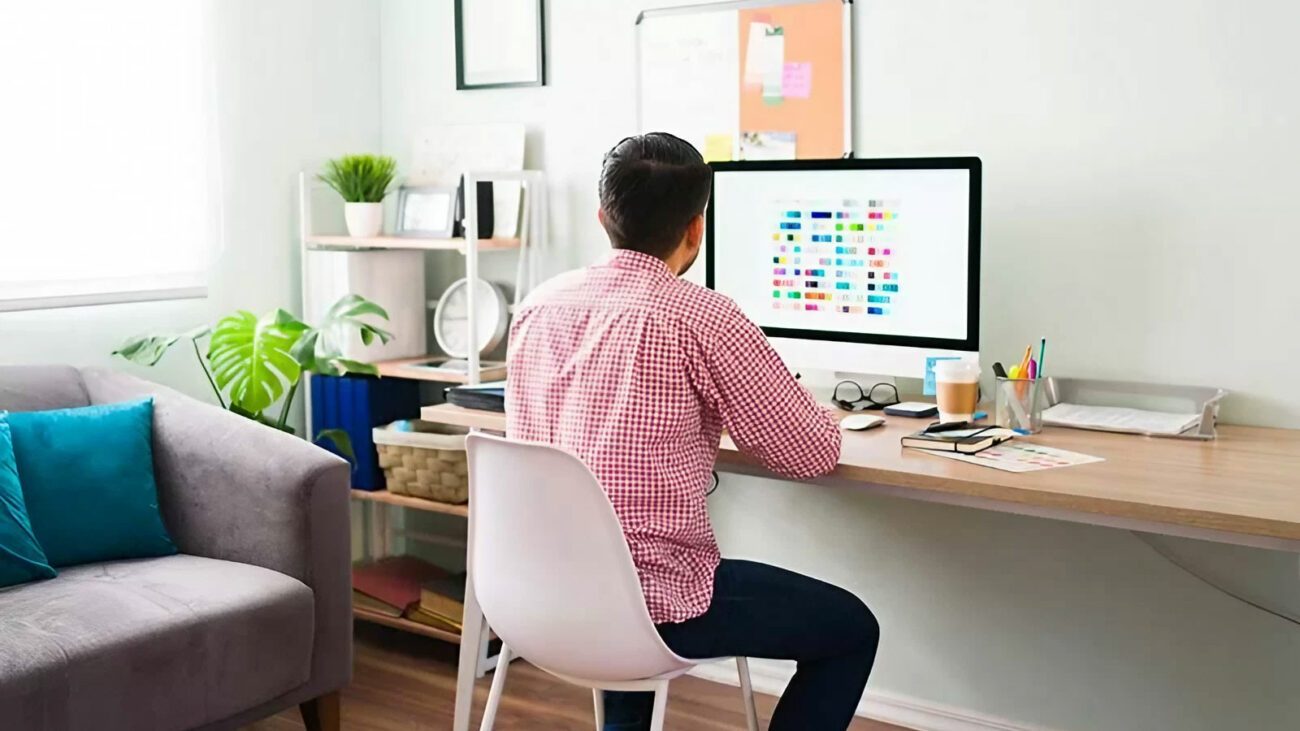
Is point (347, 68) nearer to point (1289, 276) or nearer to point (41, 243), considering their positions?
point (41, 243)

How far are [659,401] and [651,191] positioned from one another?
1.06 feet

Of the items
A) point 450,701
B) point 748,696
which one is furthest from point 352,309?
point 748,696

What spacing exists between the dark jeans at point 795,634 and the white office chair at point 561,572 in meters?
0.06

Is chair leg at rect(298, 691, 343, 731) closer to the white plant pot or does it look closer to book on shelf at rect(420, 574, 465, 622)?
book on shelf at rect(420, 574, 465, 622)

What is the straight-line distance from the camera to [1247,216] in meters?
2.50

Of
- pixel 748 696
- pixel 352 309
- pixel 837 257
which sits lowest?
pixel 748 696

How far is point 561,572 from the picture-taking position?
196 cm

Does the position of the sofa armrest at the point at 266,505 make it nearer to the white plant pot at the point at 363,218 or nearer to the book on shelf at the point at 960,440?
the white plant pot at the point at 363,218

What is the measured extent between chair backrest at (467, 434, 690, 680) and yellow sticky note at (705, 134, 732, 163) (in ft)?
4.27

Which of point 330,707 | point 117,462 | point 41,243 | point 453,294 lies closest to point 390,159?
point 453,294

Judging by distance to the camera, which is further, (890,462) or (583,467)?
(890,462)

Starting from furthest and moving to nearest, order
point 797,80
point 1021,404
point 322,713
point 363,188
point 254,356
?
1. point 363,188
2. point 254,356
3. point 797,80
4. point 322,713
5. point 1021,404

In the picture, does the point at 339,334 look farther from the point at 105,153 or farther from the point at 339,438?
the point at 105,153

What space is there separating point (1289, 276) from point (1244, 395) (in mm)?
231
